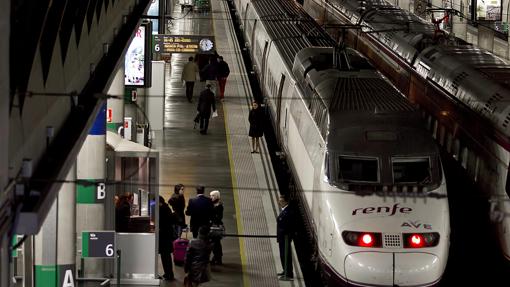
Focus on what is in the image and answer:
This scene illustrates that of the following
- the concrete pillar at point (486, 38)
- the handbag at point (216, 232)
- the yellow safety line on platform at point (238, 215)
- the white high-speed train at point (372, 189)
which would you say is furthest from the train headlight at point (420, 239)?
the concrete pillar at point (486, 38)

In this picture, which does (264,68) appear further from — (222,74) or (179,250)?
(179,250)

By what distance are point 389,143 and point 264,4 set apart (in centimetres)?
2323

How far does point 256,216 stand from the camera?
20281mm

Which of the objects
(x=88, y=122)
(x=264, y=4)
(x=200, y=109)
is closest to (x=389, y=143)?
(x=88, y=122)

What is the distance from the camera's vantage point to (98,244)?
46.8 ft

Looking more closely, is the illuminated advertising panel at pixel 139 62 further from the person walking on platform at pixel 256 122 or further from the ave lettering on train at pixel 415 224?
the ave lettering on train at pixel 415 224

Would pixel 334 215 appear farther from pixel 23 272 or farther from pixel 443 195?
pixel 23 272

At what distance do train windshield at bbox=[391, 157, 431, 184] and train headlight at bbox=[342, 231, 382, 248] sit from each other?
3.30 feet

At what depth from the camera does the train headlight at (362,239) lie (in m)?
14.4

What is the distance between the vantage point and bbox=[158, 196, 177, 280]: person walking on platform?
16328mm

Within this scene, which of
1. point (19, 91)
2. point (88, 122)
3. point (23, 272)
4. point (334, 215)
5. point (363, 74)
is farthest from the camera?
point (363, 74)

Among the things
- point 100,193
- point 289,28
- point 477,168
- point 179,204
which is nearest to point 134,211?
point 100,193

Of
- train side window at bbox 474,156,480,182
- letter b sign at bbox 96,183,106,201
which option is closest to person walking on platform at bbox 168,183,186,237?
letter b sign at bbox 96,183,106,201

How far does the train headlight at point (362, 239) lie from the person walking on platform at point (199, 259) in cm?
190
